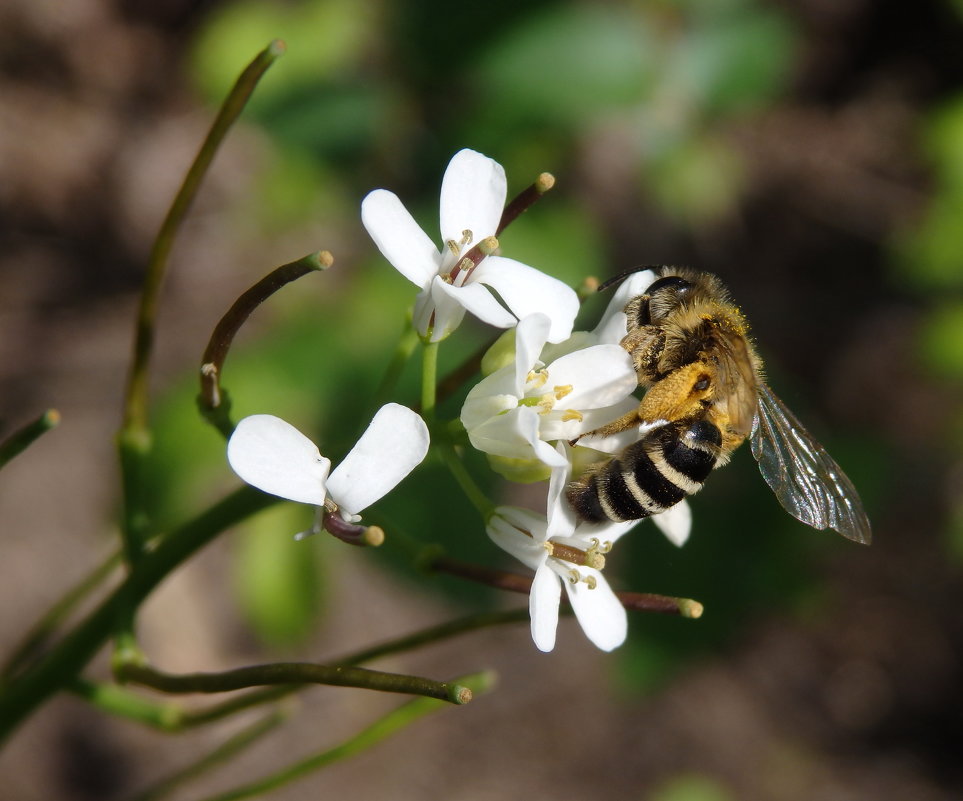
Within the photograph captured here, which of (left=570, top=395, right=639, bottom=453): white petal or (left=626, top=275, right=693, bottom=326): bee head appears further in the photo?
(left=626, top=275, right=693, bottom=326): bee head

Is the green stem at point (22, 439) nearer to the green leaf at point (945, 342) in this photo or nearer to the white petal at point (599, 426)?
the white petal at point (599, 426)

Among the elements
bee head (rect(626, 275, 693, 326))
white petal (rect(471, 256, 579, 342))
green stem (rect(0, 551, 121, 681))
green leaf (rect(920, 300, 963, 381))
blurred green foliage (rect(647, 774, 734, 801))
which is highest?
white petal (rect(471, 256, 579, 342))

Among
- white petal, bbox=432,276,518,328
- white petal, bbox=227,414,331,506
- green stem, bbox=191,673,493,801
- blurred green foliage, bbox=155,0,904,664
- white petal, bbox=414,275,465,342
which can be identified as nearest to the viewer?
white petal, bbox=227,414,331,506

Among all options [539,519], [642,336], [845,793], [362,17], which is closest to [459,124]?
[362,17]

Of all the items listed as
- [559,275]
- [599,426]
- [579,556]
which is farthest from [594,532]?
[559,275]

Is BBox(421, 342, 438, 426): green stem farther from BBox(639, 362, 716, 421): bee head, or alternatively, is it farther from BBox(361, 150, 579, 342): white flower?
BBox(639, 362, 716, 421): bee head

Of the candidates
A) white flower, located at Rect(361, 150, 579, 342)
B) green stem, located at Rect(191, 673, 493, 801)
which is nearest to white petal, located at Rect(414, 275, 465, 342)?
white flower, located at Rect(361, 150, 579, 342)
